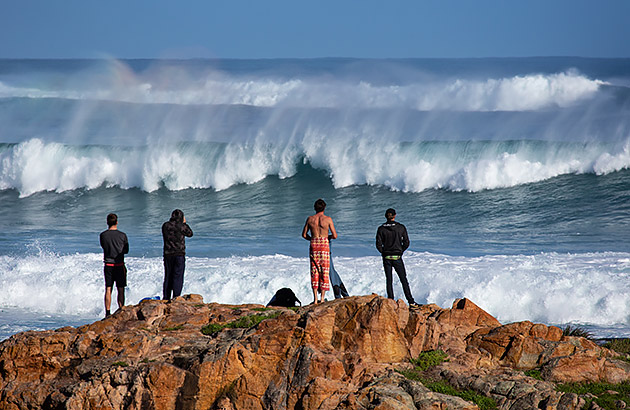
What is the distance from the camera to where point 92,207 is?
2666cm

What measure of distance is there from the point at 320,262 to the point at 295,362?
2.14 metres

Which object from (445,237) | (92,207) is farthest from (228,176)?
(445,237)

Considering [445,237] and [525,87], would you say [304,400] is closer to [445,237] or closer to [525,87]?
[445,237]

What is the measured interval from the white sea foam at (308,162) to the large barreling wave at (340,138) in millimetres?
56

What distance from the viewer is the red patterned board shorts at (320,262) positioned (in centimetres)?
882

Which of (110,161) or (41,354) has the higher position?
(110,161)

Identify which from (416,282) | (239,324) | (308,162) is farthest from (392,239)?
(308,162)

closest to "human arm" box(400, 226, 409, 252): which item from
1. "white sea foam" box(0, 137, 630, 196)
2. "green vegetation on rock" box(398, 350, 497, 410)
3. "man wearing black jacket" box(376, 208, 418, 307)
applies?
"man wearing black jacket" box(376, 208, 418, 307)

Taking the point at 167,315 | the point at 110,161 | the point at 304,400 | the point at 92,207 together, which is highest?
the point at 110,161

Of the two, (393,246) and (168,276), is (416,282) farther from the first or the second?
(168,276)

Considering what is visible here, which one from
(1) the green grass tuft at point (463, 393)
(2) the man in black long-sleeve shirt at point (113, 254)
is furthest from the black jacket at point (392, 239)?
(2) the man in black long-sleeve shirt at point (113, 254)

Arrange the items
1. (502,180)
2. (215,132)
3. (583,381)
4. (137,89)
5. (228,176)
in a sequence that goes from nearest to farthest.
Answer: (583,381) < (502,180) < (228,176) < (215,132) < (137,89)

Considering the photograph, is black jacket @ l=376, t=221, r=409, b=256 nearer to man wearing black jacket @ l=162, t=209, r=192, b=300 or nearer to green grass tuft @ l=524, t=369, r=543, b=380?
man wearing black jacket @ l=162, t=209, r=192, b=300

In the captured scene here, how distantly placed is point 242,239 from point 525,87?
68.5 feet
